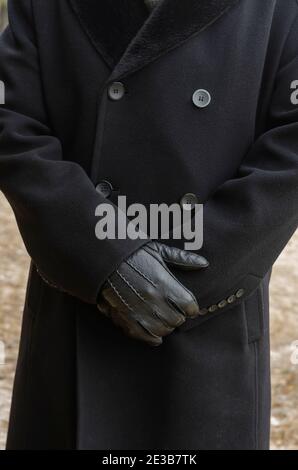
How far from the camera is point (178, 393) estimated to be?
1.97 meters

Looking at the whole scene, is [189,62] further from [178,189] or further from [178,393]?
[178,393]

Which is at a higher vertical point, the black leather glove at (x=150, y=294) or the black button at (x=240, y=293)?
the black button at (x=240, y=293)

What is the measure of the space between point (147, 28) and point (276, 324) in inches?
154

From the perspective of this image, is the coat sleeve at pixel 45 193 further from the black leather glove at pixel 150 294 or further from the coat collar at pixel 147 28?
Result: the coat collar at pixel 147 28

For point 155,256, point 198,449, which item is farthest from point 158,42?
point 198,449

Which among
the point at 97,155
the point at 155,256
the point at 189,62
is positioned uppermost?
the point at 189,62

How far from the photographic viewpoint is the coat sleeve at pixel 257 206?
1828 millimetres

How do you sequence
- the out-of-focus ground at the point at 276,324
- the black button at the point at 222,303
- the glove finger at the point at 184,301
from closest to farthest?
1. the glove finger at the point at 184,301
2. the black button at the point at 222,303
3. the out-of-focus ground at the point at 276,324

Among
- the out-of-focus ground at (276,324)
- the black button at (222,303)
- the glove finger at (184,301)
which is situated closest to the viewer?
the glove finger at (184,301)

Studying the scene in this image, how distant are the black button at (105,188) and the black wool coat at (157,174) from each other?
0.01 meters

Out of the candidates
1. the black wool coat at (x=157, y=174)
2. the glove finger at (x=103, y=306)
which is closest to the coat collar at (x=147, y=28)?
the black wool coat at (x=157, y=174)

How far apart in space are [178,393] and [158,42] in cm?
86

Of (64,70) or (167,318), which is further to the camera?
(64,70)

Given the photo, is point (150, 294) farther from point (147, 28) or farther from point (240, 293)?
point (147, 28)
